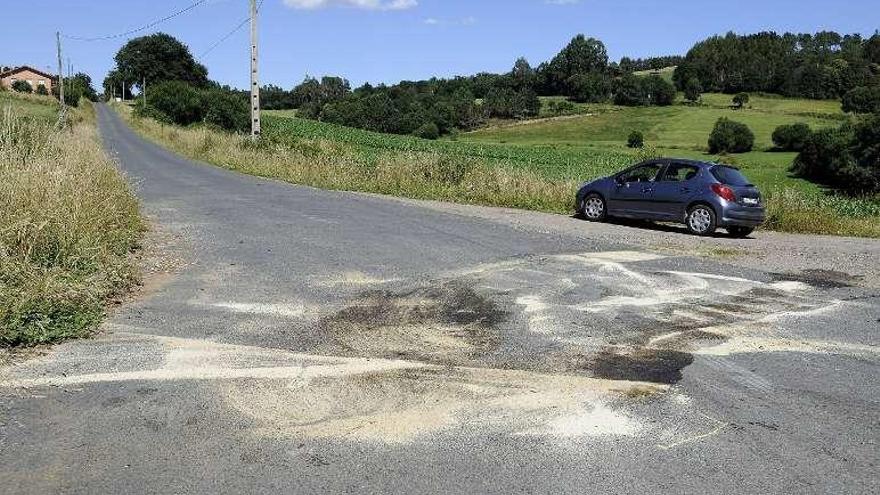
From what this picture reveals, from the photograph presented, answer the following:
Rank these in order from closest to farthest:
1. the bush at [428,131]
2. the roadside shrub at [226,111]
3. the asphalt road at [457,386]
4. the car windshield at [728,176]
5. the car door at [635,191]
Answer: the asphalt road at [457,386] → the car windshield at [728,176] → the car door at [635,191] → the roadside shrub at [226,111] → the bush at [428,131]

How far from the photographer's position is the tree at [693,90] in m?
127

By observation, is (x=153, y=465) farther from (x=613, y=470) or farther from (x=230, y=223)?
(x=230, y=223)

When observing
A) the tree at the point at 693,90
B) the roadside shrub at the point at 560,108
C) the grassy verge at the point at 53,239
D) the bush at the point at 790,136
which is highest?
the tree at the point at 693,90

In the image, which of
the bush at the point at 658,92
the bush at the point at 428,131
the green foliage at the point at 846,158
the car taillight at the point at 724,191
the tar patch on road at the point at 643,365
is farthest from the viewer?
the bush at the point at 658,92

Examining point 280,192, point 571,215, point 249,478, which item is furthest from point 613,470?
point 280,192

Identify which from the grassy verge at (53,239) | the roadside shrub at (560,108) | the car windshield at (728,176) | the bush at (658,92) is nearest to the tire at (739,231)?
the car windshield at (728,176)

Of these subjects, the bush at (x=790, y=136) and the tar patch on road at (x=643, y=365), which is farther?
the bush at (x=790, y=136)

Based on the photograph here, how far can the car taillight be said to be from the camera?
14.6m

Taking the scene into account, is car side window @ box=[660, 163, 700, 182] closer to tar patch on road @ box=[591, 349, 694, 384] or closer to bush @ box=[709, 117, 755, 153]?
tar patch on road @ box=[591, 349, 694, 384]

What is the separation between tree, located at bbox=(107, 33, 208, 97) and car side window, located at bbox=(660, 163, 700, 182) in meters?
109

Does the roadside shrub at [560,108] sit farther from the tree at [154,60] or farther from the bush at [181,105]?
the bush at [181,105]

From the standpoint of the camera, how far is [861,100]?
327 feet

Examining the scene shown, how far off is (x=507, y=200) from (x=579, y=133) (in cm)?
8114

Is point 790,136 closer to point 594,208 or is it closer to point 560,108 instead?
point 560,108
